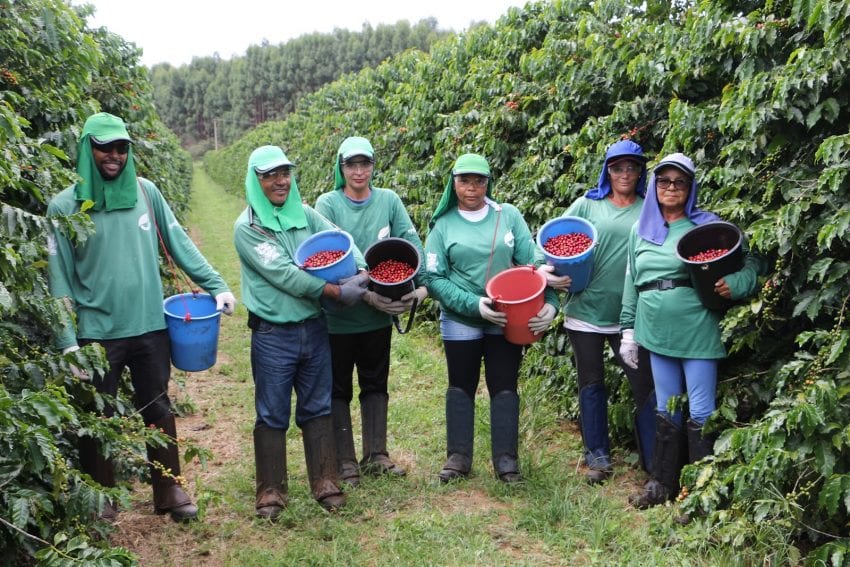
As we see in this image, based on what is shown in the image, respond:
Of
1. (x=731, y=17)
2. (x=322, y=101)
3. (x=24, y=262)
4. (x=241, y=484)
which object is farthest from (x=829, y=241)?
(x=322, y=101)

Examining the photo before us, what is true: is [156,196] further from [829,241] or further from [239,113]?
[239,113]

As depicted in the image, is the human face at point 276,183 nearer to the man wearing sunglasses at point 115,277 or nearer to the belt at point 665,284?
the man wearing sunglasses at point 115,277

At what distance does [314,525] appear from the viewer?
3969mm

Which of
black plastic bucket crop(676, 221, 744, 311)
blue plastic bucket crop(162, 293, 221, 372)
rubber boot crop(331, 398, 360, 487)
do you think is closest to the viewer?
black plastic bucket crop(676, 221, 744, 311)

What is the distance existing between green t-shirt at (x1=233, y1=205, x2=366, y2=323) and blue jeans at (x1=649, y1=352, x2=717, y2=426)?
65.8 inches

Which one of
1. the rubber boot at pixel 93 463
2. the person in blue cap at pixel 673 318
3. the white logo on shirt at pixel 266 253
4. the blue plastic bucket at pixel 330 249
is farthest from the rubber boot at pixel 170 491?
the person in blue cap at pixel 673 318

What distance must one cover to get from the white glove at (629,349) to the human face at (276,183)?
1982mm

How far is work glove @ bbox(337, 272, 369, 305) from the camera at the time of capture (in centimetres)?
392

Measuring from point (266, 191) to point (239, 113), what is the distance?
7513 cm

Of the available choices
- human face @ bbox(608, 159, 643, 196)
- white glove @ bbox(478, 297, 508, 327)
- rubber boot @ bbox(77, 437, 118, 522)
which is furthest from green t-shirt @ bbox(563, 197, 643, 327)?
rubber boot @ bbox(77, 437, 118, 522)

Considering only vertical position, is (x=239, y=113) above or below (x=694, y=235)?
below

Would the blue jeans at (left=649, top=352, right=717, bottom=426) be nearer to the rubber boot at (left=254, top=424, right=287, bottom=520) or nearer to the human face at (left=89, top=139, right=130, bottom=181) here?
the rubber boot at (left=254, top=424, right=287, bottom=520)

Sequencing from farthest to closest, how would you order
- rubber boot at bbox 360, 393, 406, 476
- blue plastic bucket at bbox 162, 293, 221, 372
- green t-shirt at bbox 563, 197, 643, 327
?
rubber boot at bbox 360, 393, 406, 476 < green t-shirt at bbox 563, 197, 643, 327 < blue plastic bucket at bbox 162, 293, 221, 372

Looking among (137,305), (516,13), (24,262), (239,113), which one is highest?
(516,13)
